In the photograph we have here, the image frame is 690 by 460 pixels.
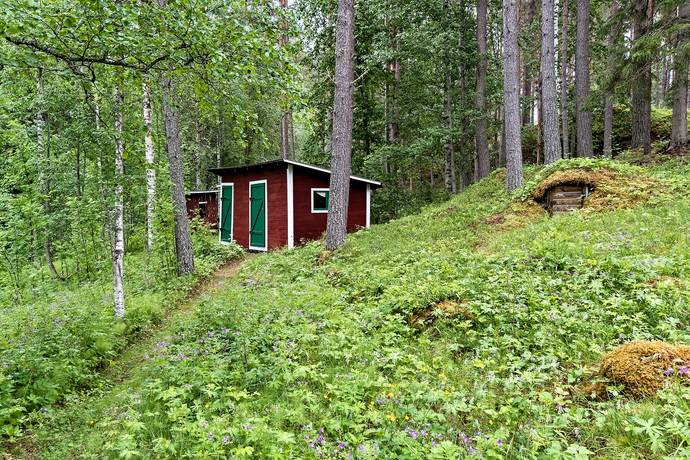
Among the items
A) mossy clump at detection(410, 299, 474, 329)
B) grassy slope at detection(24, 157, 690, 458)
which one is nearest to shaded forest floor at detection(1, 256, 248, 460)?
grassy slope at detection(24, 157, 690, 458)

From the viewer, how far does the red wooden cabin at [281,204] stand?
13.8 m

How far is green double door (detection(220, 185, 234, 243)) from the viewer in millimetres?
16125

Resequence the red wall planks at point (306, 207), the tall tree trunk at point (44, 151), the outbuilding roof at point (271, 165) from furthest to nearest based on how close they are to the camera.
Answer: the red wall planks at point (306, 207) < the outbuilding roof at point (271, 165) < the tall tree trunk at point (44, 151)

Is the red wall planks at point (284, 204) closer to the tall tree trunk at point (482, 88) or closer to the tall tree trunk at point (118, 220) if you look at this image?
the tall tree trunk at point (482, 88)

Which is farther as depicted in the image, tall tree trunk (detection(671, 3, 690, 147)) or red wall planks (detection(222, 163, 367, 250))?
red wall planks (detection(222, 163, 367, 250))

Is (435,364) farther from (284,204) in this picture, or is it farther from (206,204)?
(206,204)

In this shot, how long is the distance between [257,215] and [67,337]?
9.42 metres

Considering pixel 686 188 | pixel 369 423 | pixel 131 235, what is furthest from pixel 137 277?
pixel 686 188

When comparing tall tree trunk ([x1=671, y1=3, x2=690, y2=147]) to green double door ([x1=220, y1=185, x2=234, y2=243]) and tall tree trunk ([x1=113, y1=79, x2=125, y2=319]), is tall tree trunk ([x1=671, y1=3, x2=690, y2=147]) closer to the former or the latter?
tall tree trunk ([x1=113, y1=79, x2=125, y2=319])

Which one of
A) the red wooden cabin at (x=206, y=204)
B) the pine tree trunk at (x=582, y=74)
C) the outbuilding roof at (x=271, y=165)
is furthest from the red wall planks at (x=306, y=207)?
the pine tree trunk at (x=582, y=74)

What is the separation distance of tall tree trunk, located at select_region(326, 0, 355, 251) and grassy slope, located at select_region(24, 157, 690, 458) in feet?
11.4

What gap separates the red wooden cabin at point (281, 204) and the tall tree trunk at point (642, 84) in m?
8.79

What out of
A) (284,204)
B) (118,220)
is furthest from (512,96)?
(118,220)

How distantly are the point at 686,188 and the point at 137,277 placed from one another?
12282mm
